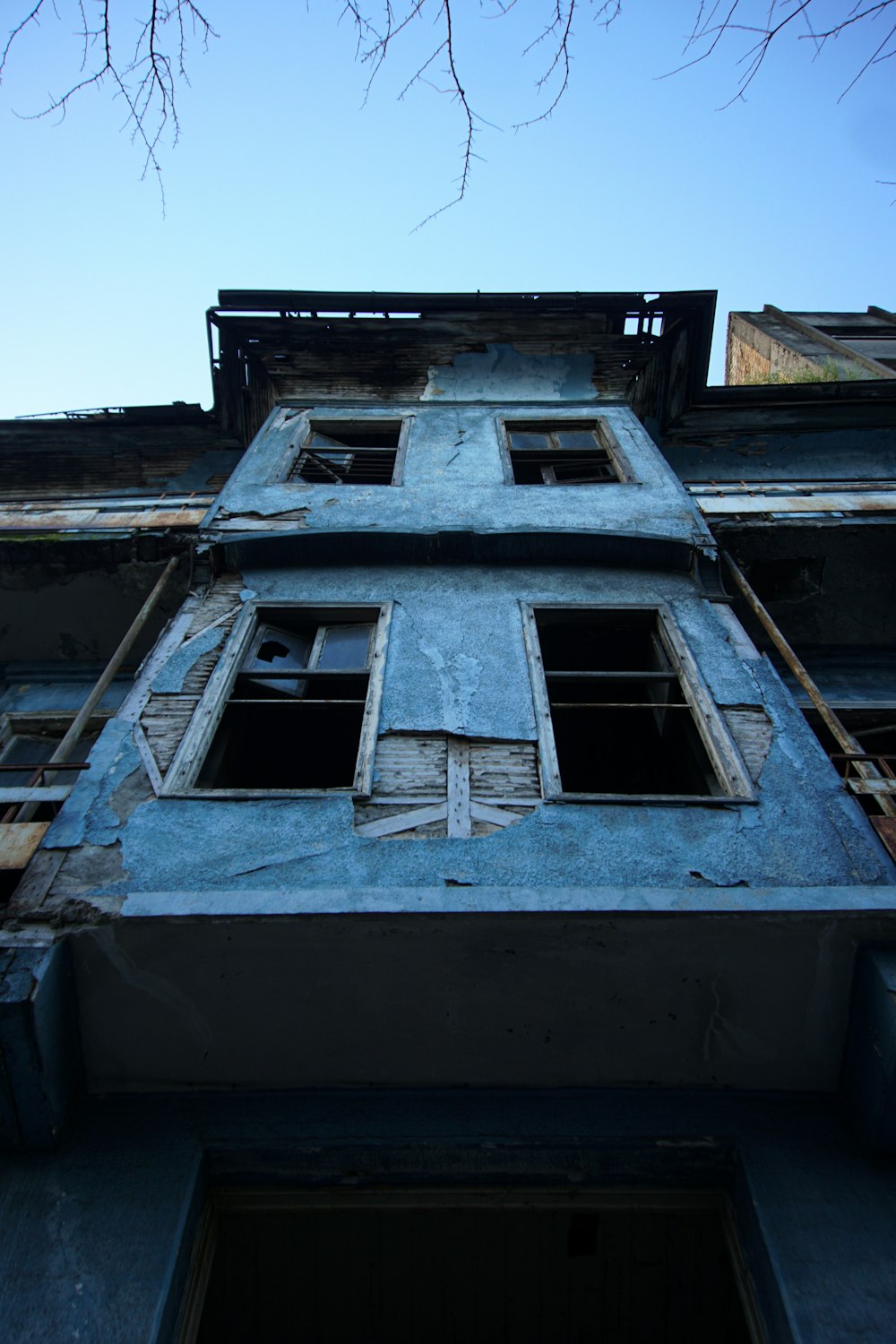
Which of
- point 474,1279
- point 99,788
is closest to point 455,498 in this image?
point 99,788

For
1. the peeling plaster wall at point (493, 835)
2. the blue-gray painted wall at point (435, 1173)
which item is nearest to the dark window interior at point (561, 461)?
the peeling plaster wall at point (493, 835)

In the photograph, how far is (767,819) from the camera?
13.9ft

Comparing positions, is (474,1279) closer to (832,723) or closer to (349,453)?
(832,723)

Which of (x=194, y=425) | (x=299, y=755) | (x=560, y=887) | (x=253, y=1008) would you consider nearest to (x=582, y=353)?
(x=194, y=425)

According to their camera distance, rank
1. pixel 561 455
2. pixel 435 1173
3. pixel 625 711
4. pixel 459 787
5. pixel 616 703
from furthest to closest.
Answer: pixel 561 455
pixel 625 711
pixel 616 703
pixel 459 787
pixel 435 1173

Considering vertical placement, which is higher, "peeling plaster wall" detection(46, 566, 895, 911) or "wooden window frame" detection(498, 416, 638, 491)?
"wooden window frame" detection(498, 416, 638, 491)

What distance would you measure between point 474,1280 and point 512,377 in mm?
9873

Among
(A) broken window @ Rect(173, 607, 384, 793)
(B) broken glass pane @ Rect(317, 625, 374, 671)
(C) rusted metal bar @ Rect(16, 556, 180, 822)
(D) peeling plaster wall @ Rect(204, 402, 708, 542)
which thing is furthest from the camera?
(D) peeling plaster wall @ Rect(204, 402, 708, 542)

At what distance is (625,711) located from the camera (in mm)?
6266

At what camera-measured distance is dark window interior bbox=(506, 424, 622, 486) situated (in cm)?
878

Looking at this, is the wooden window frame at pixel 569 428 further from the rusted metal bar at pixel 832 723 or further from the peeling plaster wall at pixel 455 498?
Result: the rusted metal bar at pixel 832 723

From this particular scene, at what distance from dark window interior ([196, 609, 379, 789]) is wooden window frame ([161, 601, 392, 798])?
0.04 meters

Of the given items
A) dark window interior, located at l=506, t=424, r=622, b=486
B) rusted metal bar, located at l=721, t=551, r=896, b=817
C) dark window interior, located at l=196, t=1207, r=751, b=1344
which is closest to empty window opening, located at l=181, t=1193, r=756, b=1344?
dark window interior, located at l=196, t=1207, r=751, b=1344

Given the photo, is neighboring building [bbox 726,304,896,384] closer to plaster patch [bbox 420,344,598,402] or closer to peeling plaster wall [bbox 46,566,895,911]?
plaster patch [bbox 420,344,598,402]
